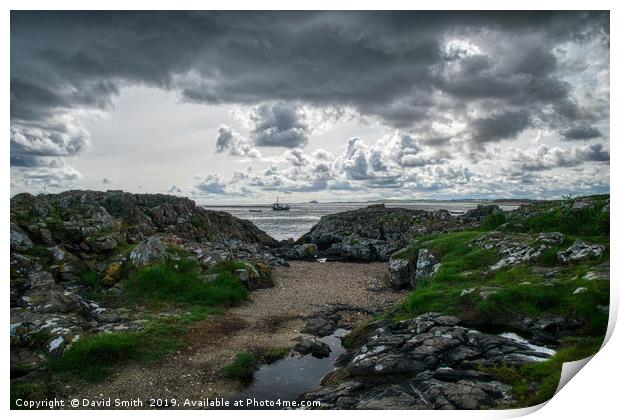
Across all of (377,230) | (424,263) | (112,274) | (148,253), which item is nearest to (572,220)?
(424,263)

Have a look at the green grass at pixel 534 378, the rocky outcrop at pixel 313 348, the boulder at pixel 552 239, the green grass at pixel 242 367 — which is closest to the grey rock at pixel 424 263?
the boulder at pixel 552 239

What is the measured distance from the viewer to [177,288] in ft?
56.0

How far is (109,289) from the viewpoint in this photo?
1667 centimetres

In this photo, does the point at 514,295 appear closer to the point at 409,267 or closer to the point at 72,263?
the point at 409,267

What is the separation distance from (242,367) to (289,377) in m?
1.31

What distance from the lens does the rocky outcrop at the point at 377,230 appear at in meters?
33.4

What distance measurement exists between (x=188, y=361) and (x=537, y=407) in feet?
28.8

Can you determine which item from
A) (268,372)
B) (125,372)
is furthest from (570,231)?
(125,372)

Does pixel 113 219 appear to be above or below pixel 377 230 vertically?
above

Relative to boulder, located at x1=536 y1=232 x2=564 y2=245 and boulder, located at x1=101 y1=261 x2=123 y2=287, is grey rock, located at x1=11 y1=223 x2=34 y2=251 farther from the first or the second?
boulder, located at x1=536 y1=232 x2=564 y2=245

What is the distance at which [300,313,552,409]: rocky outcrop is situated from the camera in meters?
7.81

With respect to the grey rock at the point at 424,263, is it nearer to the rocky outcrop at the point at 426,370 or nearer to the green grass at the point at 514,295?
the green grass at the point at 514,295

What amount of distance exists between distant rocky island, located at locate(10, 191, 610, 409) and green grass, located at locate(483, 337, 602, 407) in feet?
0.12

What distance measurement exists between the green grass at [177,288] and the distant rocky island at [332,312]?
0.25 feet
